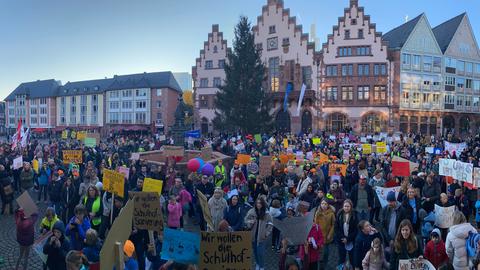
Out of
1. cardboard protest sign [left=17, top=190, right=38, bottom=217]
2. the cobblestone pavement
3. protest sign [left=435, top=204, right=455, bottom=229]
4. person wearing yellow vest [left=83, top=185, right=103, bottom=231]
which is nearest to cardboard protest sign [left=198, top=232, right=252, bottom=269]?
the cobblestone pavement

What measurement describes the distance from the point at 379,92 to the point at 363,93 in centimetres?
172

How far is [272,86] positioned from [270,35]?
6302 mm

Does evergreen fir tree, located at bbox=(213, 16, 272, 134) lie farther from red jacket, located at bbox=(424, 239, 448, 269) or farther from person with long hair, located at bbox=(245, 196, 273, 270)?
red jacket, located at bbox=(424, 239, 448, 269)

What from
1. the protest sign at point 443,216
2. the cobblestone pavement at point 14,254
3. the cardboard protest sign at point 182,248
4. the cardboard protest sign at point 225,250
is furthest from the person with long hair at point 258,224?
the protest sign at point 443,216

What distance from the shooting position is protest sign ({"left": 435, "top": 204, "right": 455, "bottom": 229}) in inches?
306

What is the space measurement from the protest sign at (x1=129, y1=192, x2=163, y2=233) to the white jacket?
5.11m

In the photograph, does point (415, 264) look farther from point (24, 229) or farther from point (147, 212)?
point (24, 229)

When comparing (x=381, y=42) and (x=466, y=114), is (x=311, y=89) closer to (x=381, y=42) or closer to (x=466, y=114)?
(x=381, y=42)

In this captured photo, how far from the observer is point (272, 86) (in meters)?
45.3

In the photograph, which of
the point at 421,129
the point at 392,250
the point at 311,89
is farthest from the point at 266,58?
the point at 392,250

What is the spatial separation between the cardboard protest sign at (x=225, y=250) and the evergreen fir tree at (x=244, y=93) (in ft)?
112

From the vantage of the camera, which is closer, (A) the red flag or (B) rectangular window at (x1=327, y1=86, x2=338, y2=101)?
(A) the red flag

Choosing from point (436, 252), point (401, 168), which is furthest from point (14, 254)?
point (401, 168)

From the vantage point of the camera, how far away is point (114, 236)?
4.54m
